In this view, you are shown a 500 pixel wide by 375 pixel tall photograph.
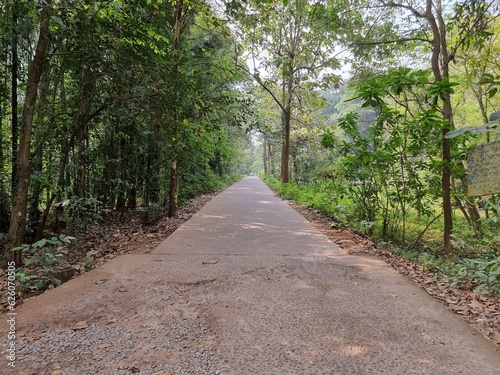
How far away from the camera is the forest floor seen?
2.83 metres

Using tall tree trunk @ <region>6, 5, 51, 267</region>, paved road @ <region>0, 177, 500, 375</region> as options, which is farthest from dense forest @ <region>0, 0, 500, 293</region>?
paved road @ <region>0, 177, 500, 375</region>

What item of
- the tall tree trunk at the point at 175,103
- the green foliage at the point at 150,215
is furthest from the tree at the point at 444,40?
the green foliage at the point at 150,215

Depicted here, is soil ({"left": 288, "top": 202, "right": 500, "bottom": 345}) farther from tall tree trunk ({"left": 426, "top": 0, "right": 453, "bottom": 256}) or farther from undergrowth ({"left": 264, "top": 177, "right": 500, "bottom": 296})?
tall tree trunk ({"left": 426, "top": 0, "right": 453, "bottom": 256})

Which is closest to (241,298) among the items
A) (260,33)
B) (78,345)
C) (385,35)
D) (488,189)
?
(78,345)

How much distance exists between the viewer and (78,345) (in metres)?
2.13

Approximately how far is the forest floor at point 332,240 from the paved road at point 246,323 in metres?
0.21

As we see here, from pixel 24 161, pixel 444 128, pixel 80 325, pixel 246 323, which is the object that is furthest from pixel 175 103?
pixel 444 128

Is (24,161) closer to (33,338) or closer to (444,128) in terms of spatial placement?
(33,338)

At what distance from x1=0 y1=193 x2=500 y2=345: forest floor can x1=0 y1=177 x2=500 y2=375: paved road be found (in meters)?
0.21

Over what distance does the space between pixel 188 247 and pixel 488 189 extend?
160 inches

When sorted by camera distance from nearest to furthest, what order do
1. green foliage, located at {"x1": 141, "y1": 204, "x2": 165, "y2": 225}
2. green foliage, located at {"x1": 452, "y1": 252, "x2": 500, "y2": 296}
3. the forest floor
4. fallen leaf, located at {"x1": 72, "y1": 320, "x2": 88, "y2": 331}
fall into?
1. fallen leaf, located at {"x1": 72, "y1": 320, "x2": 88, "y2": 331}
2. the forest floor
3. green foliage, located at {"x1": 452, "y1": 252, "x2": 500, "y2": 296}
4. green foliage, located at {"x1": 141, "y1": 204, "x2": 165, "y2": 225}

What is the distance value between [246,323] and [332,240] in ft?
12.0

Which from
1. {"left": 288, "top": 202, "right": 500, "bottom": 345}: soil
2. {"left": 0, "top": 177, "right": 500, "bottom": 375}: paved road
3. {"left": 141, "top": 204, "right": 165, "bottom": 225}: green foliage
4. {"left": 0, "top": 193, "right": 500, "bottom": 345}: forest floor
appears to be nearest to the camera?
{"left": 0, "top": 177, "right": 500, "bottom": 375}: paved road

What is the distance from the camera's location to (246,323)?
2488 millimetres
